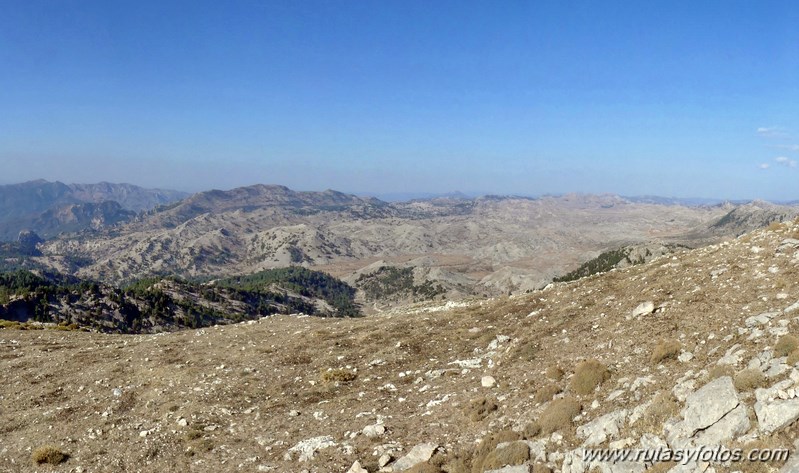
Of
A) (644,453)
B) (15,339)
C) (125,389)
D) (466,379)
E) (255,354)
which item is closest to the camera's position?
(644,453)

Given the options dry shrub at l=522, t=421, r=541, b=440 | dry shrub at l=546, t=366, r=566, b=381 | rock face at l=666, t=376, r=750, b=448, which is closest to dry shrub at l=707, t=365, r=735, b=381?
rock face at l=666, t=376, r=750, b=448

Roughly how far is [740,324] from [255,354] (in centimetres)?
2877

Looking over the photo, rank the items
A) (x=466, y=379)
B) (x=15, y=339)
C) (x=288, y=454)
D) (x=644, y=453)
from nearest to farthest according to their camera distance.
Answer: (x=644, y=453) → (x=288, y=454) → (x=466, y=379) → (x=15, y=339)

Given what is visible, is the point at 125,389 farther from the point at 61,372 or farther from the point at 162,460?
the point at 162,460

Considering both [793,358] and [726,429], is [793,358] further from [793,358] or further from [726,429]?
[726,429]

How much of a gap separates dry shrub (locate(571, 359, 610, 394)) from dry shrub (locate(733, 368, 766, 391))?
495 centimetres

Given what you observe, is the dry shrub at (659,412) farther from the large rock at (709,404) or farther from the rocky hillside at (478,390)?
the large rock at (709,404)

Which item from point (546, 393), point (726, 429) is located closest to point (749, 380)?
point (726, 429)

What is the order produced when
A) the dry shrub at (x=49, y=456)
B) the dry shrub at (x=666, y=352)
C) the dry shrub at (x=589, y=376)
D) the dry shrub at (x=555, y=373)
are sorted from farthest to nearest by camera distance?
the dry shrub at (x=555, y=373)
the dry shrub at (x=49, y=456)
the dry shrub at (x=666, y=352)
the dry shrub at (x=589, y=376)

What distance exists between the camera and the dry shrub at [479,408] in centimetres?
1780

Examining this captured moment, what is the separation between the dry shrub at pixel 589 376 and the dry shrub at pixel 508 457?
4.27 m

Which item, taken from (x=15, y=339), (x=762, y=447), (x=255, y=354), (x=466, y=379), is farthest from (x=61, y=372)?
(x=762, y=447)

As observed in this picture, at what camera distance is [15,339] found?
42.2m

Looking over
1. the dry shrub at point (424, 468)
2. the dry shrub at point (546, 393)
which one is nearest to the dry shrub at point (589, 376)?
the dry shrub at point (546, 393)
